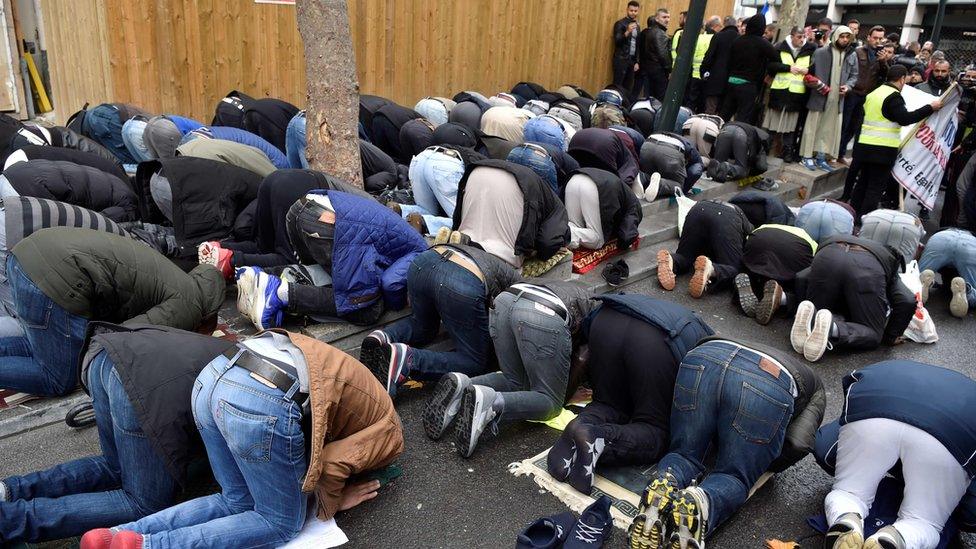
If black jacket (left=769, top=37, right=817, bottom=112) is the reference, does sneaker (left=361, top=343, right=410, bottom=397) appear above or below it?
below

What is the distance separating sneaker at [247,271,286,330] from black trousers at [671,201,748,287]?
3.73 metres

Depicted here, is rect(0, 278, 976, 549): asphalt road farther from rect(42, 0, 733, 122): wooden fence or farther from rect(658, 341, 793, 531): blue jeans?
rect(42, 0, 733, 122): wooden fence

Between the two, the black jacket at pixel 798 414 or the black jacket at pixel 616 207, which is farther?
the black jacket at pixel 616 207

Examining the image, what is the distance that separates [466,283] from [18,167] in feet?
11.4

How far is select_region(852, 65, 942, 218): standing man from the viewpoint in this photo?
7.73 m

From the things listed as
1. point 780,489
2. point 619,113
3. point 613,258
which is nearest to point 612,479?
point 780,489

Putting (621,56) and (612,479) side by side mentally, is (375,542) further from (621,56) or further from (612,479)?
(621,56)

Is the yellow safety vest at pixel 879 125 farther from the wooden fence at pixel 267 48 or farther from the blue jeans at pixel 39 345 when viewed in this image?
the blue jeans at pixel 39 345

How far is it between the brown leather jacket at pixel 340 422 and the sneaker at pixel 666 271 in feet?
12.2

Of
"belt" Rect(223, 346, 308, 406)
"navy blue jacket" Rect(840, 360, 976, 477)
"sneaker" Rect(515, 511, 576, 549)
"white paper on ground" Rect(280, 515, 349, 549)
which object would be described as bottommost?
"white paper on ground" Rect(280, 515, 349, 549)

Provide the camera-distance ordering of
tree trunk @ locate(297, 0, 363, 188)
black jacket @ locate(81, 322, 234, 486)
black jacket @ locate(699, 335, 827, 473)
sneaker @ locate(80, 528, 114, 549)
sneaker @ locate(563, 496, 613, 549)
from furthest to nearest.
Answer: tree trunk @ locate(297, 0, 363, 188) → black jacket @ locate(699, 335, 827, 473) → sneaker @ locate(563, 496, 613, 549) → black jacket @ locate(81, 322, 234, 486) → sneaker @ locate(80, 528, 114, 549)

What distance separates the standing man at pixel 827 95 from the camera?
9688 mm

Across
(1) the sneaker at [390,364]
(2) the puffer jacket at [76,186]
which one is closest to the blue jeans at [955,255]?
(1) the sneaker at [390,364]

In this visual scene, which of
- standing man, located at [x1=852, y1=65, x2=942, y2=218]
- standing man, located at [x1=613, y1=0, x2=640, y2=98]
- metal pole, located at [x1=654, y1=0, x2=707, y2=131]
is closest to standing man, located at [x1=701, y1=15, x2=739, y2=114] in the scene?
metal pole, located at [x1=654, y1=0, x2=707, y2=131]
